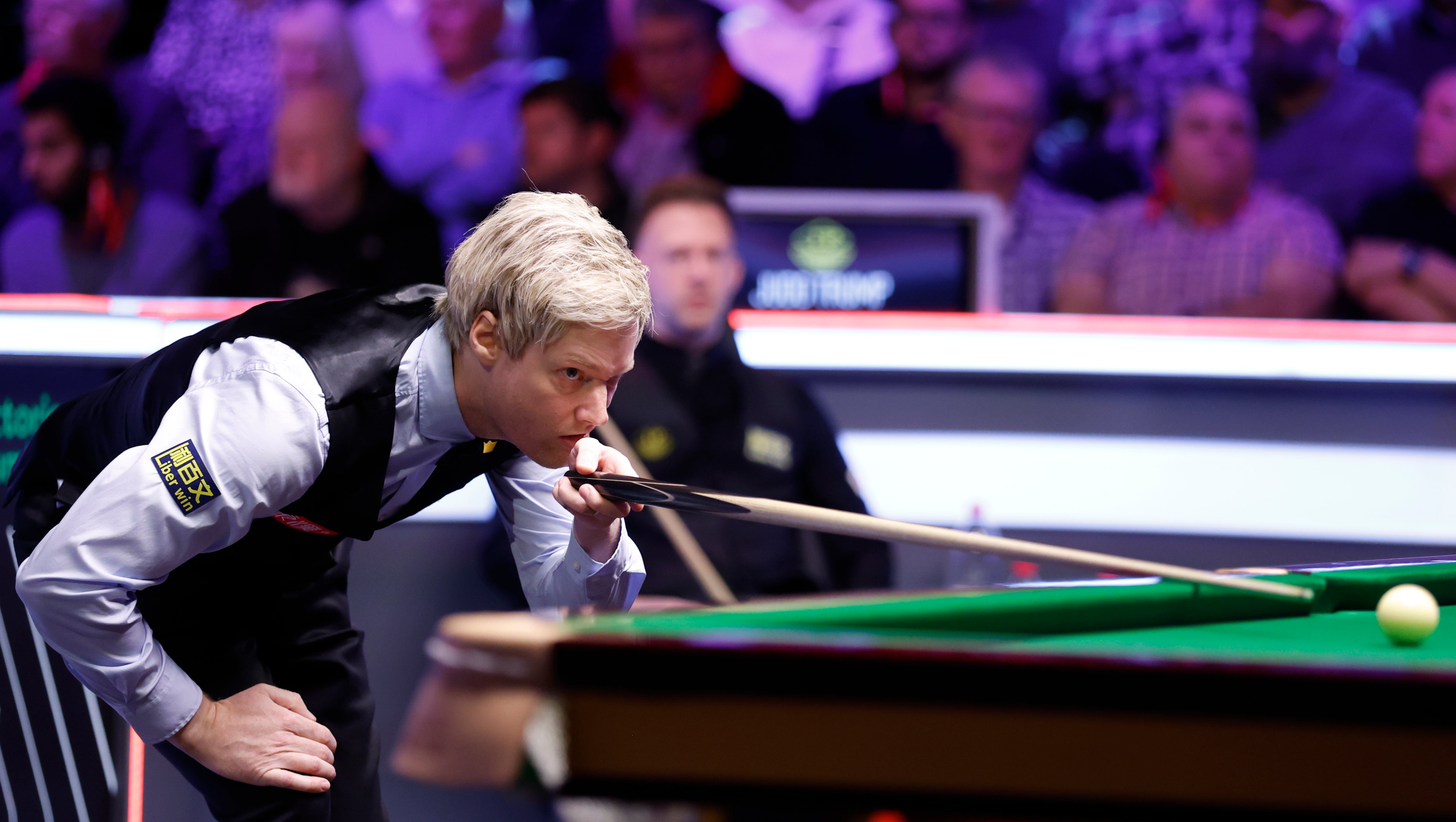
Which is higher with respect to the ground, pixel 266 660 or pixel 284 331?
pixel 284 331

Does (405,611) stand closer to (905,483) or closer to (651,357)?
(651,357)

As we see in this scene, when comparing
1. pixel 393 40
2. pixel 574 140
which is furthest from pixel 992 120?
pixel 393 40

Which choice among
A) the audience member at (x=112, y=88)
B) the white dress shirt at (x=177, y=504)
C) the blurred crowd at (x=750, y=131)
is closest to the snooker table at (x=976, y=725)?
the white dress shirt at (x=177, y=504)

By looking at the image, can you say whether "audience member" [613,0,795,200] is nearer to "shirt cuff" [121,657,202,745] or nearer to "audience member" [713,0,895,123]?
"audience member" [713,0,895,123]

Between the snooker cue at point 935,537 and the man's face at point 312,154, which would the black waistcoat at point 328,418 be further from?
the man's face at point 312,154

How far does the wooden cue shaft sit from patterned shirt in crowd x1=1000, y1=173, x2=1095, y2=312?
7.57ft

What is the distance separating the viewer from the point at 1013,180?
12.6 ft

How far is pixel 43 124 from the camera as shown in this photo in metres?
3.91

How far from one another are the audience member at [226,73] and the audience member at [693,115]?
4.33ft

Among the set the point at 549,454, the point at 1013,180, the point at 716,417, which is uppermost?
the point at 1013,180

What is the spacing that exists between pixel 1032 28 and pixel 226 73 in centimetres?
291

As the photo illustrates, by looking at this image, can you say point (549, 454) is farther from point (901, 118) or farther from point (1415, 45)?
point (1415, 45)

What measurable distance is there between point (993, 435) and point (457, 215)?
1.98 m

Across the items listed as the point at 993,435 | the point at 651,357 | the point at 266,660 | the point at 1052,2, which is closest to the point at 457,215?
the point at 651,357
